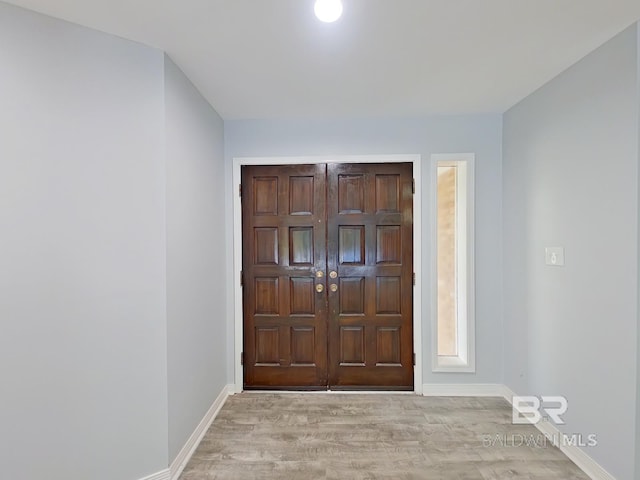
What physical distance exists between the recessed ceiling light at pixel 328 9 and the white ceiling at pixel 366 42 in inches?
1.8

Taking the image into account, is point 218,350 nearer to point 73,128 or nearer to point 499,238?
point 73,128

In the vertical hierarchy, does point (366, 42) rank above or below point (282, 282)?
above

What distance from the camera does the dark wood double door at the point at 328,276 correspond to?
3.22 metres

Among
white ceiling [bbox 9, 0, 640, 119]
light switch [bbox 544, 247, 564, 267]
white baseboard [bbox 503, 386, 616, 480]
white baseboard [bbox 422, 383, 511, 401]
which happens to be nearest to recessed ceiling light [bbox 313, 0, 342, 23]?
white ceiling [bbox 9, 0, 640, 119]

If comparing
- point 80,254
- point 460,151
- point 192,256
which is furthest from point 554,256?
point 80,254

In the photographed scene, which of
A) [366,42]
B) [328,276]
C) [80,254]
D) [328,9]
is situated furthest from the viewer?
[328,276]

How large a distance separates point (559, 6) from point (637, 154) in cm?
84

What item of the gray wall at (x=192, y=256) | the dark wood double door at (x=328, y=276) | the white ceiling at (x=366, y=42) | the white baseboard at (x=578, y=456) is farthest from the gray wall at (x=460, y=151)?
the gray wall at (x=192, y=256)

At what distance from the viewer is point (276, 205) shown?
3268 millimetres

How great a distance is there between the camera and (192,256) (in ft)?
8.04

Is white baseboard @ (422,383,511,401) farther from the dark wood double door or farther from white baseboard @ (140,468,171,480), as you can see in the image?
white baseboard @ (140,468,171,480)

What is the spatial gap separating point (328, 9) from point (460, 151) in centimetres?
198

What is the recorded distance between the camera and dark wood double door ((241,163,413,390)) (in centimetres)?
322

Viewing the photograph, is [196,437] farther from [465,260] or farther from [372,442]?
[465,260]
